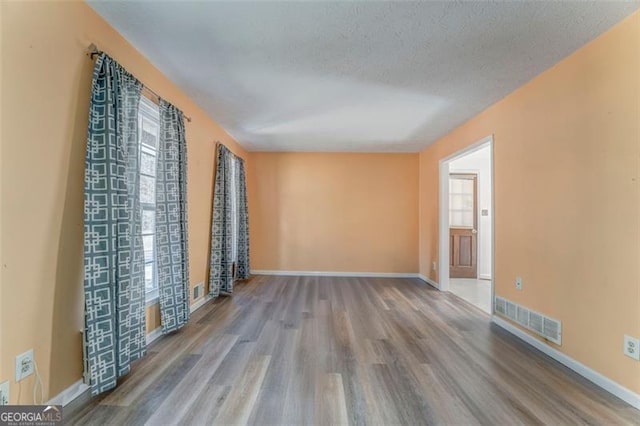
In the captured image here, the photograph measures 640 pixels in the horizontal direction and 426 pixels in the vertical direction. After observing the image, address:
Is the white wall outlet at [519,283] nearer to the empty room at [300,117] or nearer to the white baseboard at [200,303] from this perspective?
the empty room at [300,117]

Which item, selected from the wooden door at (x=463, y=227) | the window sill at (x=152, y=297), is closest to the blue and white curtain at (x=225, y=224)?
the window sill at (x=152, y=297)

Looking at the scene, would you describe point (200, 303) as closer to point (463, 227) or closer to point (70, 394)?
point (70, 394)

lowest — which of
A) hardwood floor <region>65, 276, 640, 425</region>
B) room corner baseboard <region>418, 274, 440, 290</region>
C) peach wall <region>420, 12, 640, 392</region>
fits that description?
room corner baseboard <region>418, 274, 440, 290</region>

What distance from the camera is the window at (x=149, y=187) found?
2.42 meters

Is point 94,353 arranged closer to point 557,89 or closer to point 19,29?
point 19,29

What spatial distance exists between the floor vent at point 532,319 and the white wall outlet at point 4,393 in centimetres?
356

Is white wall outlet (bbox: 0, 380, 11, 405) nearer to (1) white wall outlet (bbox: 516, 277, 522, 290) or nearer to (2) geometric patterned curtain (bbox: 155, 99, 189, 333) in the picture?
(2) geometric patterned curtain (bbox: 155, 99, 189, 333)

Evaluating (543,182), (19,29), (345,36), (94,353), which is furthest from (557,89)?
(94,353)

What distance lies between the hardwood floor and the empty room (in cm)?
2

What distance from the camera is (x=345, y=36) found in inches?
Result: 75.5

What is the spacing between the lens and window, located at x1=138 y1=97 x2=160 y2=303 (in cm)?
242

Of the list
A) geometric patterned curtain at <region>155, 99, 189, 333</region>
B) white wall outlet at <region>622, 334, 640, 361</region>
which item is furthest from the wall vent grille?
white wall outlet at <region>622, 334, 640, 361</region>

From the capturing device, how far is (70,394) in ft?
5.35

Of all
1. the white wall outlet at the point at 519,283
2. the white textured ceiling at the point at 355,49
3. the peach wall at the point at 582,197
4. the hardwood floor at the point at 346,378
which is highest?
the white textured ceiling at the point at 355,49
